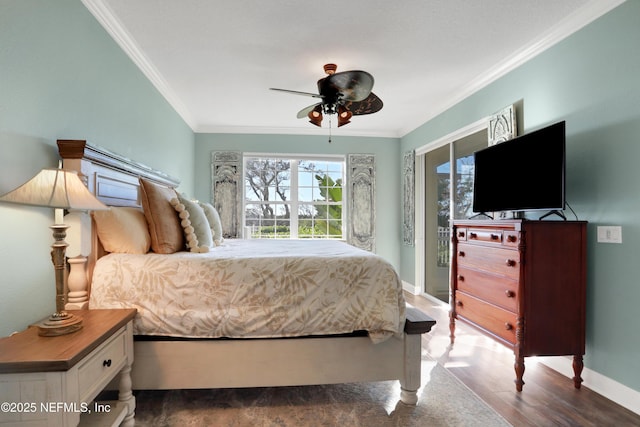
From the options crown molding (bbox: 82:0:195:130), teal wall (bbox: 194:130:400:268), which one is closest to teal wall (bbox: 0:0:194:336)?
crown molding (bbox: 82:0:195:130)

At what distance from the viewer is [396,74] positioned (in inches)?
131

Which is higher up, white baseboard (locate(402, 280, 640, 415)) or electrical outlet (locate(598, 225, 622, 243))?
electrical outlet (locate(598, 225, 622, 243))

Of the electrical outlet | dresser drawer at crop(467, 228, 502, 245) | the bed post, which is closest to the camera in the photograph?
the bed post

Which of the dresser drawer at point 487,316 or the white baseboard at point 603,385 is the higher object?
the dresser drawer at point 487,316

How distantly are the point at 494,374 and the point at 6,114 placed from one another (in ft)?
10.5

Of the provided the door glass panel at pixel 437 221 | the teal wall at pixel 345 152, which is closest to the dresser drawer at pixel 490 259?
the door glass panel at pixel 437 221

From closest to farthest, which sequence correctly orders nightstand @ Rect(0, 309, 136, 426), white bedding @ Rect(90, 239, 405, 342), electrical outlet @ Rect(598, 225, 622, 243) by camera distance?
nightstand @ Rect(0, 309, 136, 426)
white bedding @ Rect(90, 239, 405, 342)
electrical outlet @ Rect(598, 225, 622, 243)

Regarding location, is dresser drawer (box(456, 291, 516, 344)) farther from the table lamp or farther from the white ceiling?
the table lamp

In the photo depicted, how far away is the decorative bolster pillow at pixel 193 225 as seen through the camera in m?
2.28

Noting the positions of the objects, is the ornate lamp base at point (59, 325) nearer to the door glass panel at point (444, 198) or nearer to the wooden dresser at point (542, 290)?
the wooden dresser at point (542, 290)

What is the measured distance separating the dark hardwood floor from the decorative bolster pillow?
200 cm

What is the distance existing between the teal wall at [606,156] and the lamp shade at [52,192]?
2.91m

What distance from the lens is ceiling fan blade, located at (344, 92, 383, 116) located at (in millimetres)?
2908

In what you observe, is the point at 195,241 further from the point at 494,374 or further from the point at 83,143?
the point at 494,374
